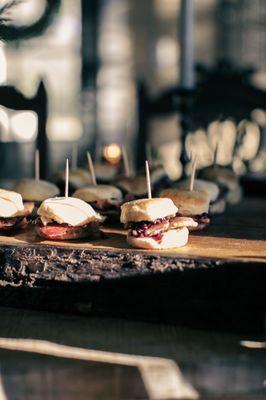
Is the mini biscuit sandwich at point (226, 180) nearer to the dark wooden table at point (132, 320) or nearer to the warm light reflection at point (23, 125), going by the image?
the dark wooden table at point (132, 320)

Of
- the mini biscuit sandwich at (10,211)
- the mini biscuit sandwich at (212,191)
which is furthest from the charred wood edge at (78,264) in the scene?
the mini biscuit sandwich at (212,191)

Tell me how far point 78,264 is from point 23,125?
4.75 meters

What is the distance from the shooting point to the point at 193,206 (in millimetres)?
4141

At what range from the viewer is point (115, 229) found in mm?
4176

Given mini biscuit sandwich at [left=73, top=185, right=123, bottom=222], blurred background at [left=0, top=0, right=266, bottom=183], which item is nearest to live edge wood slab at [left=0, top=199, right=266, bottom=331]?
mini biscuit sandwich at [left=73, top=185, right=123, bottom=222]

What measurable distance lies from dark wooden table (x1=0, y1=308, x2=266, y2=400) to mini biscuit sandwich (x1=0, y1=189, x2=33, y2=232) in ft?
1.90

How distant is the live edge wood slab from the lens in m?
3.31

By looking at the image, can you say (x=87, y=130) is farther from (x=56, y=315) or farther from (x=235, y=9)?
(x=56, y=315)

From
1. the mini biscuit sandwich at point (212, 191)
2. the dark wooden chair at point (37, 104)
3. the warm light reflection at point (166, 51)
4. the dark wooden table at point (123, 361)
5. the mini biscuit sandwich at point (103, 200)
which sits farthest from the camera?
the warm light reflection at point (166, 51)

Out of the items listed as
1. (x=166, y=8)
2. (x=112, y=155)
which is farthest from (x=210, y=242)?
(x=166, y=8)

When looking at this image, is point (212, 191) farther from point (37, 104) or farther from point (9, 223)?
point (37, 104)

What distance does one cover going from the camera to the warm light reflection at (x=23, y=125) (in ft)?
26.1

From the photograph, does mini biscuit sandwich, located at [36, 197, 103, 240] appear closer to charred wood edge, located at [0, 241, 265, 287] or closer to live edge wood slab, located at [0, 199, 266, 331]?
live edge wood slab, located at [0, 199, 266, 331]

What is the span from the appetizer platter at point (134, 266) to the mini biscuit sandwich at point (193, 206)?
124 mm
